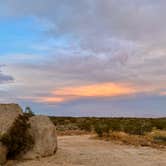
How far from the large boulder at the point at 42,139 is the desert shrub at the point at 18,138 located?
238 millimetres

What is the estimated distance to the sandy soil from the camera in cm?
1714

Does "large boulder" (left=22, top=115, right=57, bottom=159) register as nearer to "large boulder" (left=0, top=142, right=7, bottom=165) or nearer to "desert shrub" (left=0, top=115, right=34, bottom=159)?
"desert shrub" (left=0, top=115, right=34, bottom=159)

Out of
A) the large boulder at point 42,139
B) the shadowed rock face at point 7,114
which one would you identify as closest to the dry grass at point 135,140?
the large boulder at point 42,139

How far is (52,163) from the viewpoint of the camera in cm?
1686

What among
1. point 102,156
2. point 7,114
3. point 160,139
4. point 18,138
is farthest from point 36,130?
point 160,139

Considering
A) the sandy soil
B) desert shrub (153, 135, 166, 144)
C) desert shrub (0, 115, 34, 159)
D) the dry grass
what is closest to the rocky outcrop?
desert shrub (0, 115, 34, 159)

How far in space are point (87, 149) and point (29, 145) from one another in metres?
3.54

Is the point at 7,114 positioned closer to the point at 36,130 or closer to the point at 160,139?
the point at 36,130

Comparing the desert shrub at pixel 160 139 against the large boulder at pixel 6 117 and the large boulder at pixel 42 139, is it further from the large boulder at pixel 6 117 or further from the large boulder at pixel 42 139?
the large boulder at pixel 6 117

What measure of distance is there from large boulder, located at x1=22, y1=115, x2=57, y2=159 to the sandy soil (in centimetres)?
31

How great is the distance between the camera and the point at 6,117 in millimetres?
17672

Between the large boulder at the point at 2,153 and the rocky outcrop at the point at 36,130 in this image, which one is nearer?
the large boulder at the point at 2,153

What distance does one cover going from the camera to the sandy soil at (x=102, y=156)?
17141mm

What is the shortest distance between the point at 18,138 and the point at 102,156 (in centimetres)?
338
